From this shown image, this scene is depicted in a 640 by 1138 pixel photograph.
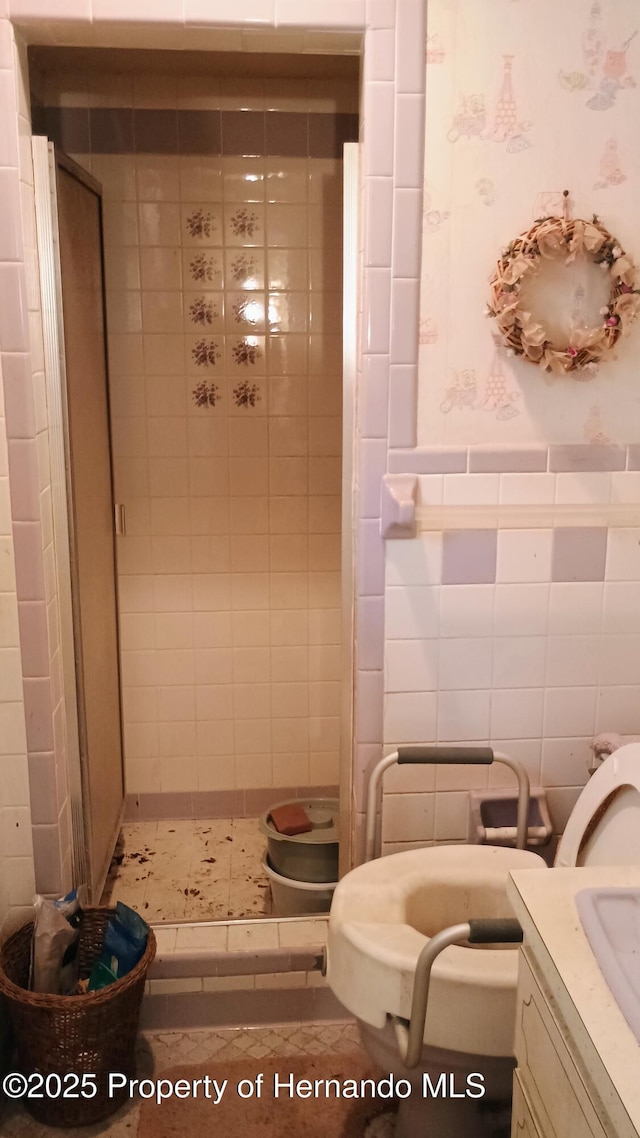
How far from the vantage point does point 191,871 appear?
8.29ft

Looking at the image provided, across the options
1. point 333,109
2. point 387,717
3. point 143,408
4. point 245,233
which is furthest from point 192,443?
point 387,717

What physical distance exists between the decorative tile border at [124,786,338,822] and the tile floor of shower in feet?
0.08

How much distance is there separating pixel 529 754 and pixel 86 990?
40.5 inches

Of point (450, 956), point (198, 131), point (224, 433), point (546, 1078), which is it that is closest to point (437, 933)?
point (450, 956)

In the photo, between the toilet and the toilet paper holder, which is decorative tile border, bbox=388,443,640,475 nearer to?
the toilet

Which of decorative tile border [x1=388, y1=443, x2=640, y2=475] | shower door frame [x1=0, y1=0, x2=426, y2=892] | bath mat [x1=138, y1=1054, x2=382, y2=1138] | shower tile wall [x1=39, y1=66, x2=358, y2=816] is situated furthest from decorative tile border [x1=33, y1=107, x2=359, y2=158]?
bath mat [x1=138, y1=1054, x2=382, y2=1138]

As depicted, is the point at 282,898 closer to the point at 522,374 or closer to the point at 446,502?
the point at 446,502

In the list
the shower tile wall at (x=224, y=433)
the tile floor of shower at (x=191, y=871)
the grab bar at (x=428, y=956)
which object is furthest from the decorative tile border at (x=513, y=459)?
the tile floor of shower at (x=191, y=871)

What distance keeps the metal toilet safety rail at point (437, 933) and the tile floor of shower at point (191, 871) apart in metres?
0.66

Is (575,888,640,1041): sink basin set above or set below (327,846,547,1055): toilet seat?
above

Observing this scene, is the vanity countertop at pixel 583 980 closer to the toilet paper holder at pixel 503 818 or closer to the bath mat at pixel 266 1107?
the toilet paper holder at pixel 503 818

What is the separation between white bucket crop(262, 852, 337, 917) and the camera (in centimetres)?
223

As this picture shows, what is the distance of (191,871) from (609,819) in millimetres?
1366

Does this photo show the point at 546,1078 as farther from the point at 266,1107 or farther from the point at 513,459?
the point at 513,459
